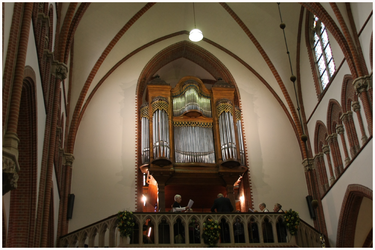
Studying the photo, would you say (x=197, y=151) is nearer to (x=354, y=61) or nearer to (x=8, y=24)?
(x=354, y=61)

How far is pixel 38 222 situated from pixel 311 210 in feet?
36.2

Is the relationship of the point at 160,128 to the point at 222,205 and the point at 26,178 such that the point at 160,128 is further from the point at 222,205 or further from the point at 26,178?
the point at 26,178

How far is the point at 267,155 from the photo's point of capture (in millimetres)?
19984

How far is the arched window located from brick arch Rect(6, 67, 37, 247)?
445 inches

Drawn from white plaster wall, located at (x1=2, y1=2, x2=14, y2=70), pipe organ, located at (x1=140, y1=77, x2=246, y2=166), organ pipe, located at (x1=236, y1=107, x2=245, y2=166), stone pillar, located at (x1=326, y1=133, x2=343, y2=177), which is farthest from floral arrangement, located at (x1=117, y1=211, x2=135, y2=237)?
stone pillar, located at (x1=326, y1=133, x2=343, y2=177)

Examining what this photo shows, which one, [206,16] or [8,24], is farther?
[206,16]

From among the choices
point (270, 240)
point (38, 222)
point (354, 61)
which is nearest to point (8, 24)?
point (38, 222)

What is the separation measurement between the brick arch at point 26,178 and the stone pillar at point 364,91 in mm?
9774

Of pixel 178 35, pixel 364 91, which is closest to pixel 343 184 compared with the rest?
pixel 364 91

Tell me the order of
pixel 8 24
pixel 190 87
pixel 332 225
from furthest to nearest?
pixel 190 87
pixel 332 225
pixel 8 24

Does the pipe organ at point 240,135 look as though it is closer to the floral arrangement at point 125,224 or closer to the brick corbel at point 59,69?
the floral arrangement at point 125,224

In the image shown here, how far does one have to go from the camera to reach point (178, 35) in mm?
22109

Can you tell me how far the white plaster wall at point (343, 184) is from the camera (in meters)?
14.3

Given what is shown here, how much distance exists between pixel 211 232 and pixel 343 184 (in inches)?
214
